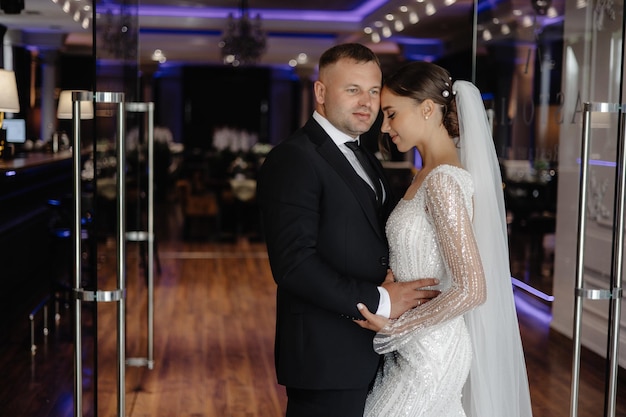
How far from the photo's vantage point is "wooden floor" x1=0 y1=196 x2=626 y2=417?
328 cm

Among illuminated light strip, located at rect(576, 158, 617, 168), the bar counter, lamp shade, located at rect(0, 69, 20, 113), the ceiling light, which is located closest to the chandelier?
illuminated light strip, located at rect(576, 158, 617, 168)

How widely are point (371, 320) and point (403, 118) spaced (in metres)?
0.67

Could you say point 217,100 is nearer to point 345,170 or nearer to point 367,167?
point 367,167

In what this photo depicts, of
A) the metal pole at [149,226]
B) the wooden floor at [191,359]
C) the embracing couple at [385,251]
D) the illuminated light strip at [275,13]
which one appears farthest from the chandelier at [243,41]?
the embracing couple at [385,251]

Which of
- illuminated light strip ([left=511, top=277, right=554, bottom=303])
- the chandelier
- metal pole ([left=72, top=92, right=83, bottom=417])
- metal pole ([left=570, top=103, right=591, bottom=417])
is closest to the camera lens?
metal pole ([left=72, top=92, right=83, bottom=417])

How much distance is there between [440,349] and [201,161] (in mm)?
15595

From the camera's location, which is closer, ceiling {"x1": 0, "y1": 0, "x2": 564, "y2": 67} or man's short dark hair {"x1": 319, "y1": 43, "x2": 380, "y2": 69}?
man's short dark hair {"x1": 319, "y1": 43, "x2": 380, "y2": 69}

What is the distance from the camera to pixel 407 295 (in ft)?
8.09

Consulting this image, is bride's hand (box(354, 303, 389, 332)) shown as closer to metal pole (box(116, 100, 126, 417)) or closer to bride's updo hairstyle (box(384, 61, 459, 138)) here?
bride's updo hairstyle (box(384, 61, 459, 138))

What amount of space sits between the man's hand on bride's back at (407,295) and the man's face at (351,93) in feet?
1.73

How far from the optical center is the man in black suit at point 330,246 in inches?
93.8

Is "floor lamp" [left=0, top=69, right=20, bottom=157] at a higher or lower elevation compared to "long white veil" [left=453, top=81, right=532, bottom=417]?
higher

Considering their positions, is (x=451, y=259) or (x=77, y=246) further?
(x=77, y=246)

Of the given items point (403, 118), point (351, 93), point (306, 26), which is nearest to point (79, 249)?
point (351, 93)
